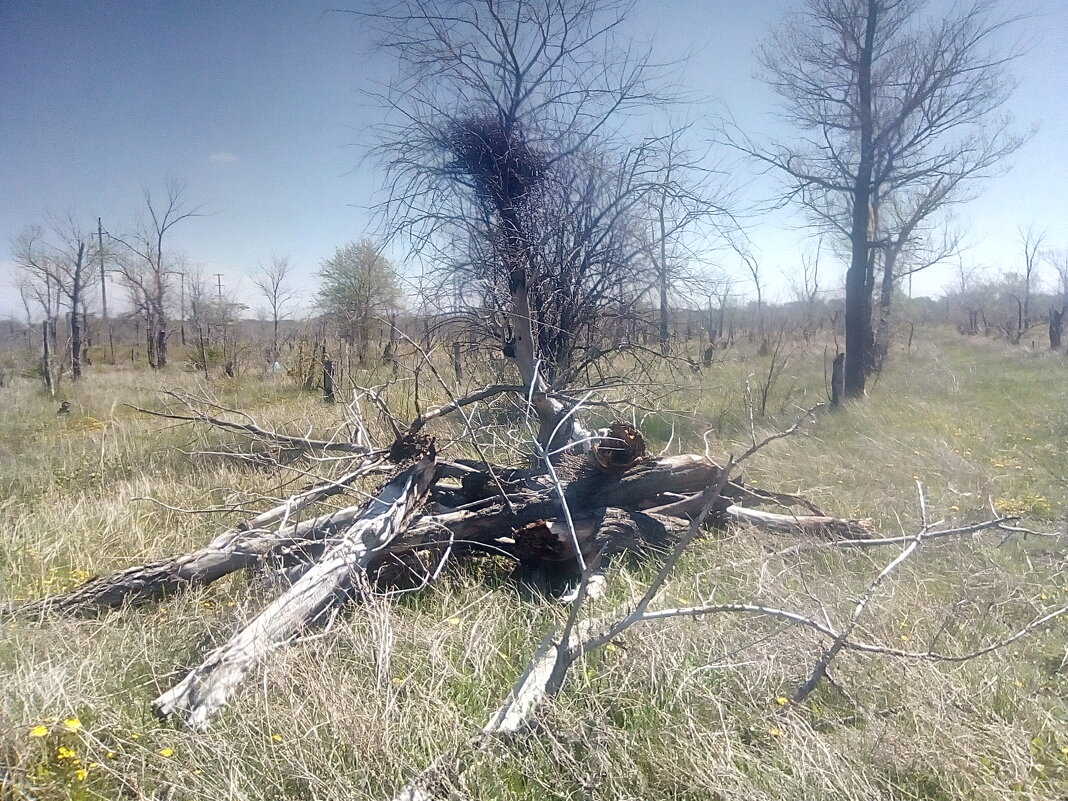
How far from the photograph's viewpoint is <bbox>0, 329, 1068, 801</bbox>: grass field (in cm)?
199

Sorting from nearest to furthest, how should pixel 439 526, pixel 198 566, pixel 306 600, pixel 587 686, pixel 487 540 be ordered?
pixel 587 686
pixel 306 600
pixel 198 566
pixel 439 526
pixel 487 540

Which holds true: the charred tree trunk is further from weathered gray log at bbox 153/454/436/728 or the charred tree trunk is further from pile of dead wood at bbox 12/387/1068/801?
weathered gray log at bbox 153/454/436/728

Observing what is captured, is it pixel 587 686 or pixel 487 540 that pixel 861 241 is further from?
pixel 587 686

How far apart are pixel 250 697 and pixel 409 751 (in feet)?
2.19

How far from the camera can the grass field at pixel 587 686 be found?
78.2 inches

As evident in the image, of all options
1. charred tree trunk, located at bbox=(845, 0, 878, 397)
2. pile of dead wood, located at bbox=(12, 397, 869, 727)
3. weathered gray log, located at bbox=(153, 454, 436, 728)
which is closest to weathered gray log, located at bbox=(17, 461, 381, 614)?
pile of dead wood, located at bbox=(12, 397, 869, 727)

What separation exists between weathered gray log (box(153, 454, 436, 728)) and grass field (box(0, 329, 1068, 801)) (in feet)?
0.29

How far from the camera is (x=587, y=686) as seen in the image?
244 centimetres

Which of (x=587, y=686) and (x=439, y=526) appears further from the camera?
(x=439, y=526)

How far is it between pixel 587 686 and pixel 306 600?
1302 millimetres

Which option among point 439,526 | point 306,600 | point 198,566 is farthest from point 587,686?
point 198,566

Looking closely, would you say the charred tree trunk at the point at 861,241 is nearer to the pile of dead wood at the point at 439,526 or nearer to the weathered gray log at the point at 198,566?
the pile of dead wood at the point at 439,526

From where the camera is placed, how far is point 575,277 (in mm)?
7082

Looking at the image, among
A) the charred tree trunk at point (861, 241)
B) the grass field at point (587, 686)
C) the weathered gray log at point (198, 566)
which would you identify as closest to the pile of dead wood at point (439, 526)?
the weathered gray log at point (198, 566)
